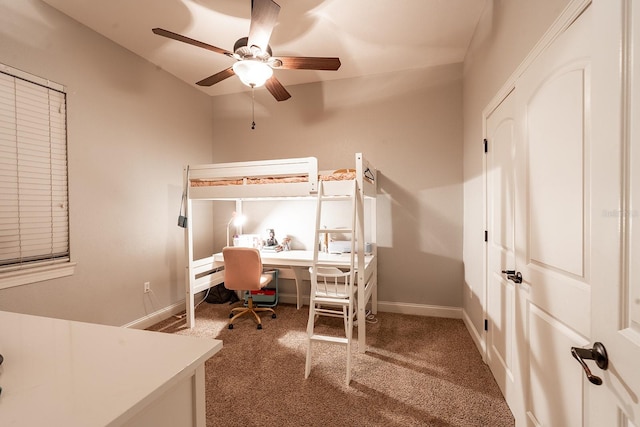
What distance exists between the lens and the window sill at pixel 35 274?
6.21ft

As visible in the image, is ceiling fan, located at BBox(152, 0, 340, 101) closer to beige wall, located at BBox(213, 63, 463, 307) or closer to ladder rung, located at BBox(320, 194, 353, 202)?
ladder rung, located at BBox(320, 194, 353, 202)

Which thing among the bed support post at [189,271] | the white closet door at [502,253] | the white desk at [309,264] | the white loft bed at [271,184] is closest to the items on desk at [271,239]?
the white desk at [309,264]

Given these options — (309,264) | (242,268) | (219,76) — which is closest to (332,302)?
(309,264)

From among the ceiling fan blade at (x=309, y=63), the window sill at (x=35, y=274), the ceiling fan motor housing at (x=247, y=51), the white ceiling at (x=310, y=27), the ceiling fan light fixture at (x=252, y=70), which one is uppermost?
the white ceiling at (x=310, y=27)

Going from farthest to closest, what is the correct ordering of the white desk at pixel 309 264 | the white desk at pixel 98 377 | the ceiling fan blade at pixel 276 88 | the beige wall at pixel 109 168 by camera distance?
the white desk at pixel 309 264 → the ceiling fan blade at pixel 276 88 → the beige wall at pixel 109 168 → the white desk at pixel 98 377

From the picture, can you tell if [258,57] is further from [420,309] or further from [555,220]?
[420,309]

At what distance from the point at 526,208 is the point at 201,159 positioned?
371 centimetres

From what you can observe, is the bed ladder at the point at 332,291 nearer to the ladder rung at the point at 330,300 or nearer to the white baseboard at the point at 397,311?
the ladder rung at the point at 330,300

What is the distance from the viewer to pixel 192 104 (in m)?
3.65

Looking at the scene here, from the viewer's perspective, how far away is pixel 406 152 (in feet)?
10.7

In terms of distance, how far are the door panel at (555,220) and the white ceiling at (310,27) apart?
136cm

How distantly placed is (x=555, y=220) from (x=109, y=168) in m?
3.36

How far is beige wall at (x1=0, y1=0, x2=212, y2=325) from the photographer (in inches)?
82.5

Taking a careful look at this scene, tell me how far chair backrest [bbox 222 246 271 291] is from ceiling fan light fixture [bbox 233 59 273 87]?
5.19ft
